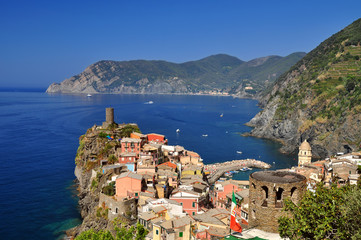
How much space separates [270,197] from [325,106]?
77007 mm

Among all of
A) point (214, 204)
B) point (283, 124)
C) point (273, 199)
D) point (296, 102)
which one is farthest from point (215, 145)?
point (273, 199)

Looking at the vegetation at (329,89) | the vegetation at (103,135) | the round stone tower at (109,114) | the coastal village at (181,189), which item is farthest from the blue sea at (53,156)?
the vegetation at (329,89)

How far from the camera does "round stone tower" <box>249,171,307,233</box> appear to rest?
12914 millimetres

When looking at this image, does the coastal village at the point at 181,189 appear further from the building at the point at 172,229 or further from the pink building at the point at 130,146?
the pink building at the point at 130,146

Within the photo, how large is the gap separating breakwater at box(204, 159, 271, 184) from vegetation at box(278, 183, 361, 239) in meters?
42.3

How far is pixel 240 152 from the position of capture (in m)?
75.4

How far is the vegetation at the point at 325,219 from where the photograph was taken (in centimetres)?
1085

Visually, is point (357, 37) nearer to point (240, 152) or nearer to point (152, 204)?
point (240, 152)

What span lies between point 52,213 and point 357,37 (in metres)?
105

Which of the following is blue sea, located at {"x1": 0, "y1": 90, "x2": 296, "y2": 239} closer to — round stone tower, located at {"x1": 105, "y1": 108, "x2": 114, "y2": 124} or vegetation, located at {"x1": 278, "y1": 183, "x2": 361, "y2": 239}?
round stone tower, located at {"x1": 105, "y1": 108, "x2": 114, "y2": 124}

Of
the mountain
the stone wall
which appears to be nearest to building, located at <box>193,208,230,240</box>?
the stone wall

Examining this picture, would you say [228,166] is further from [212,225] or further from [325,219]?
[325,219]

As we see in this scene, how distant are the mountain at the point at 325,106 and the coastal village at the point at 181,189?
69.3 feet

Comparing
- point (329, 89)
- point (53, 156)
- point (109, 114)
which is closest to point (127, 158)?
point (109, 114)
